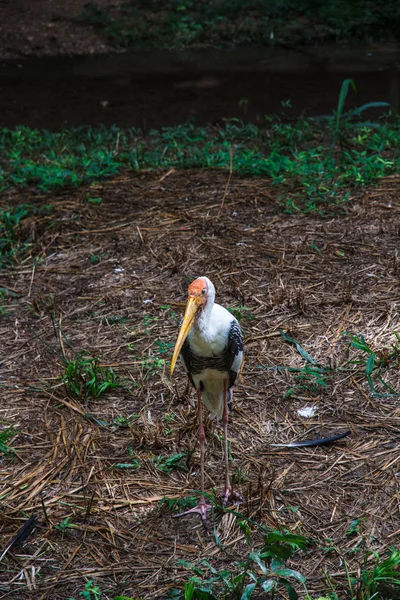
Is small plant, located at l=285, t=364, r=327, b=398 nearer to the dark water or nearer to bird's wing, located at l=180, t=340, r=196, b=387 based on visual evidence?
bird's wing, located at l=180, t=340, r=196, b=387

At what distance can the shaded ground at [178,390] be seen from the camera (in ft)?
9.35

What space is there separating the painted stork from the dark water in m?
5.25

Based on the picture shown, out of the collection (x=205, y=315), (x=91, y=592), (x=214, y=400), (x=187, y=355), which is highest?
(x=205, y=315)

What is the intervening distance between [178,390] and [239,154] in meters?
3.30

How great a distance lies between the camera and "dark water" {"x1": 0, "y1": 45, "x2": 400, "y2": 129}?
8.46 metres

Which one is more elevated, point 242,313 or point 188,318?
point 188,318

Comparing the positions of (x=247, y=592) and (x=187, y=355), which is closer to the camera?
(x=247, y=592)

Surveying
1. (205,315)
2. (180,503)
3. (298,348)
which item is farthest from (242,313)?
(180,503)

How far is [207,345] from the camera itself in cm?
298

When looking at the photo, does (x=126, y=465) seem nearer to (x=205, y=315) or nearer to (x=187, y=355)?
(x=187, y=355)

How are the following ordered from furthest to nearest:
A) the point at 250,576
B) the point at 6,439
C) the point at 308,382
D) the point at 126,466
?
the point at 308,382
the point at 6,439
the point at 126,466
the point at 250,576

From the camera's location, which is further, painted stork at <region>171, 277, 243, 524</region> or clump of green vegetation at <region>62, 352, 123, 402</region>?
clump of green vegetation at <region>62, 352, 123, 402</region>

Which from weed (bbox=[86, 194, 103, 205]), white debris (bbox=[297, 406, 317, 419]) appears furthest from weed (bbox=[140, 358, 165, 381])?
weed (bbox=[86, 194, 103, 205])

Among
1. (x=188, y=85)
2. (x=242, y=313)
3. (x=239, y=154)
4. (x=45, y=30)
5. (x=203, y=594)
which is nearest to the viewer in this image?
(x=203, y=594)
